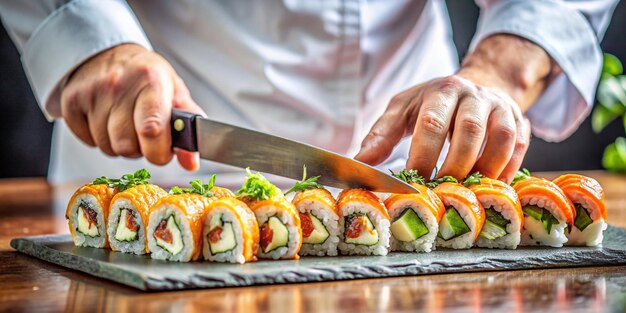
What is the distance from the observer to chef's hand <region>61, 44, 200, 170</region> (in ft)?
7.09

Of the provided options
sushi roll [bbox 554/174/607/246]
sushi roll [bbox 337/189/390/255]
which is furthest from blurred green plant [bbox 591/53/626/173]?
sushi roll [bbox 337/189/390/255]

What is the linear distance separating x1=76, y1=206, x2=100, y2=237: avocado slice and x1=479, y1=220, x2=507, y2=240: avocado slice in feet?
2.78

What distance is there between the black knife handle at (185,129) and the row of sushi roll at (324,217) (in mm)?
269

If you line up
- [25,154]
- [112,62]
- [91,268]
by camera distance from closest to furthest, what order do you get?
[91,268]
[112,62]
[25,154]

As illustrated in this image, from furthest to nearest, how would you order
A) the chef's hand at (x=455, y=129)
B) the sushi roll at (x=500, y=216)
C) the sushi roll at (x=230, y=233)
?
the chef's hand at (x=455, y=129) → the sushi roll at (x=500, y=216) → the sushi roll at (x=230, y=233)

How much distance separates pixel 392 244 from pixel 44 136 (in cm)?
316

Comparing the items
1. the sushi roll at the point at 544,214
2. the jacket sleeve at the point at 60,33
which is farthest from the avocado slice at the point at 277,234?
the jacket sleeve at the point at 60,33

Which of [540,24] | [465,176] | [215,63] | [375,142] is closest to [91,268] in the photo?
[375,142]

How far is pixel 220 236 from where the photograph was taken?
5.57 feet

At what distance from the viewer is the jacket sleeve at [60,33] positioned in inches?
93.2

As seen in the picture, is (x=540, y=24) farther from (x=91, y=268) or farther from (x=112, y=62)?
(x=91, y=268)

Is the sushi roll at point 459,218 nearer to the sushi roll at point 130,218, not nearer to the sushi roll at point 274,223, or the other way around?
the sushi roll at point 274,223

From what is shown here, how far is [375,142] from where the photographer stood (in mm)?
2070

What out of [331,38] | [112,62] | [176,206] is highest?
[331,38]
